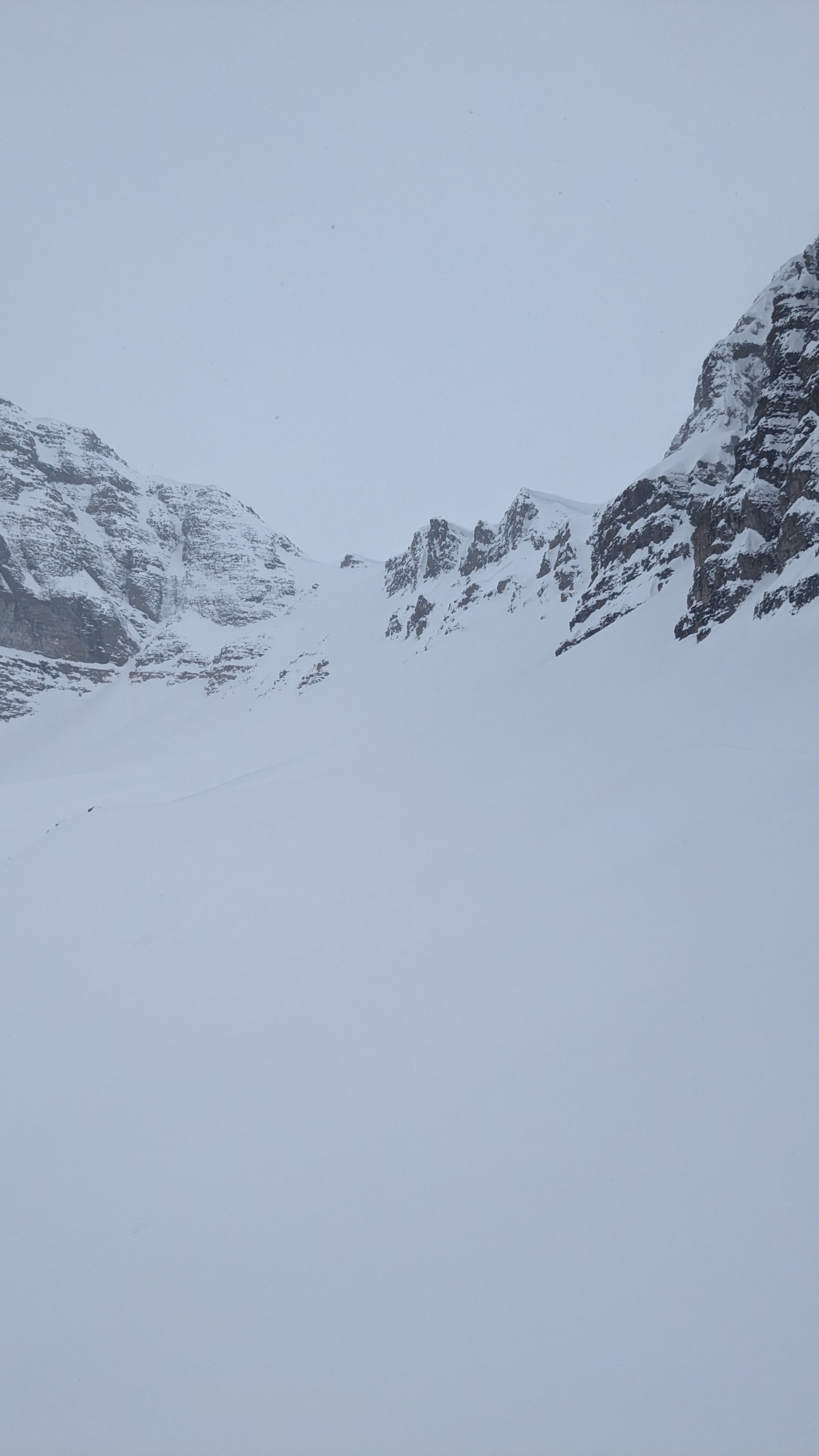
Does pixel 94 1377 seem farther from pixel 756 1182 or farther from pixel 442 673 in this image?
pixel 442 673

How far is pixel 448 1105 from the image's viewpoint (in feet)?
16.2

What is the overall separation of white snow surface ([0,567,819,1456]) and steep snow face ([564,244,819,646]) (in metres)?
7.24

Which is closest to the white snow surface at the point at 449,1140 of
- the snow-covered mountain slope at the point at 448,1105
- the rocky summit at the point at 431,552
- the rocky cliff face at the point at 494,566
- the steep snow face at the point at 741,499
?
the snow-covered mountain slope at the point at 448,1105

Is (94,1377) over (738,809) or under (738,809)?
under

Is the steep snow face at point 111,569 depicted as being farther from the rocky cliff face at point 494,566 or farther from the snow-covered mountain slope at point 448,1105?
the snow-covered mountain slope at point 448,1105

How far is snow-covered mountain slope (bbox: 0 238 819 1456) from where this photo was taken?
3309mm

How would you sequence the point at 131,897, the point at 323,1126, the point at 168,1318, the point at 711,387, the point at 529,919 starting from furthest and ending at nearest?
1. the point at 711,387
2. the point at 131,897
3. the point at 529,919
4. the point at 323,1126
5. the point at 168,1318

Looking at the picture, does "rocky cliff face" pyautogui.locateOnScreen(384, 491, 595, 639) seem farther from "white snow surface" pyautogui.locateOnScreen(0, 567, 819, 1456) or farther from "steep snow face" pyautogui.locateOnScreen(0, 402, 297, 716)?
"white snow surface" pyautogui.locateOnScreen(0, 567, 819, 1456)

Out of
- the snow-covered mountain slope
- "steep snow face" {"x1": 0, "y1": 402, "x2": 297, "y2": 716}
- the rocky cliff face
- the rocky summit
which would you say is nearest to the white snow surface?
the snow-covered mountain slope

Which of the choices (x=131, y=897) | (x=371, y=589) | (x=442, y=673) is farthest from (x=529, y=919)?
(x=371, y=589)

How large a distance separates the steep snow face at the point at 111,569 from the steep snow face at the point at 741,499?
55.7 m

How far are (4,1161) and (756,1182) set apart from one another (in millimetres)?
5479

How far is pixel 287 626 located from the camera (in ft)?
290

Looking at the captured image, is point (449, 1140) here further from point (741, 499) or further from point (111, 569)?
point (111, 569)
